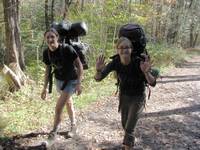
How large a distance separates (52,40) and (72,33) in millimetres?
558

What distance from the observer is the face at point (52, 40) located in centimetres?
564

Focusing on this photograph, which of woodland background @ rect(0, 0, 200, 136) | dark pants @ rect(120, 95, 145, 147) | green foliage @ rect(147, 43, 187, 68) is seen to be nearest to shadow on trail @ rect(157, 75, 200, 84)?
woodland background @ rect(0, 0, 200, 136)

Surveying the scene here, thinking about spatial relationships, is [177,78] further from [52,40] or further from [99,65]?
[99,65]

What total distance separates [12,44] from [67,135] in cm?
437

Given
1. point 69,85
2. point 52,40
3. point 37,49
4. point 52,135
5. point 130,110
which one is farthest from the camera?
point 37,49

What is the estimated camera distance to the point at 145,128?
7660mm

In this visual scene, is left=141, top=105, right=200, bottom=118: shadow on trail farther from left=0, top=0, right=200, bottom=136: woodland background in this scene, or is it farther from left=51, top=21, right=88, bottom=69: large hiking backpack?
left=51, top=21, right=88, bottom=69: large hiking backpack

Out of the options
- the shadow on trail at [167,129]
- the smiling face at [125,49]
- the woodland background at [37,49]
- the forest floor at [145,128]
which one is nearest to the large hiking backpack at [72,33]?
the woodland background at [37,49]

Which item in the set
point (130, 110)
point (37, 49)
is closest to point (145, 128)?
point (130, 110)

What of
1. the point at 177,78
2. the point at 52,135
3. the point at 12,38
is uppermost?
the point at 12,38

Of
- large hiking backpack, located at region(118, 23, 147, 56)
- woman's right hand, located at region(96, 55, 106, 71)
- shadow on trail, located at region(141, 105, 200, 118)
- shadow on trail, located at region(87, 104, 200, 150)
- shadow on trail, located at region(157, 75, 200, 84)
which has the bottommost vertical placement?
shadow on trail, located at region(157, 75, 200, 84)

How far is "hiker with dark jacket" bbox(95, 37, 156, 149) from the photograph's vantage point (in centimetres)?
471

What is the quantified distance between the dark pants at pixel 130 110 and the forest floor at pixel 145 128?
4.58ft

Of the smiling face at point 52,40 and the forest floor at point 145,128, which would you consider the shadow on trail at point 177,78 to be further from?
the smiling face at point 52,40
